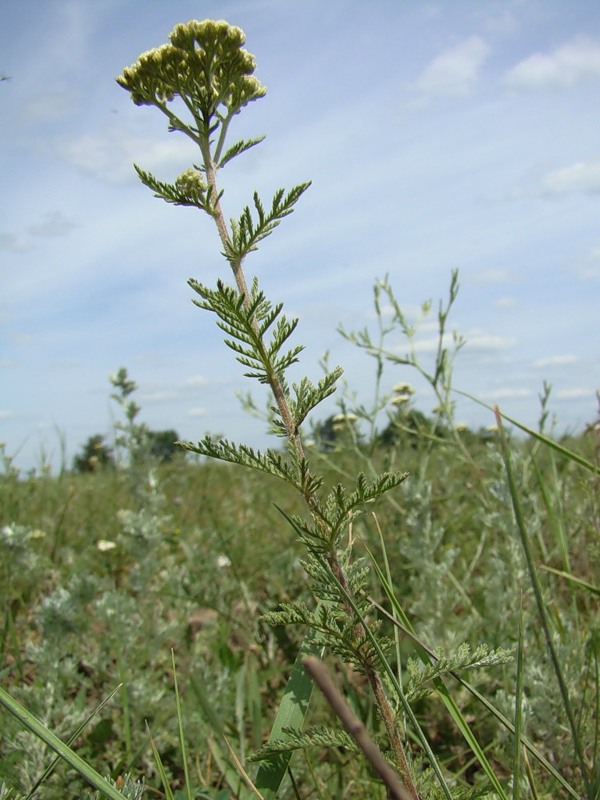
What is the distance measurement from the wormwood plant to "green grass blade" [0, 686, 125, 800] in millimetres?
312

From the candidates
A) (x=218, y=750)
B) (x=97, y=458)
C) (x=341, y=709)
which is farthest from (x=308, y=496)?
(x=97, y=458)

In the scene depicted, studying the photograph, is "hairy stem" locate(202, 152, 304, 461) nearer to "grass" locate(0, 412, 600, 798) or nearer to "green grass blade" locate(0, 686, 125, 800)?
→ "grass" locate(0, 412, 600, 798)

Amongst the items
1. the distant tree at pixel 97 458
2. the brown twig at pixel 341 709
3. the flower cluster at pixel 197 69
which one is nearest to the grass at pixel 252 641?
the brown twig at pixel 341 709

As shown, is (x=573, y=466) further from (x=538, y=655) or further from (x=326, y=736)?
(x=326, y=736)

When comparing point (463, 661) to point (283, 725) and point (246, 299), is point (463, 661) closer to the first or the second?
point (283, 725)

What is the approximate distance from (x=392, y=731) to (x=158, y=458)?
3.93 meters

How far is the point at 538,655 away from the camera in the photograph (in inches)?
104

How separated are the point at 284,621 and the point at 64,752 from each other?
1.38ft

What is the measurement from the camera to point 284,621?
1351mm

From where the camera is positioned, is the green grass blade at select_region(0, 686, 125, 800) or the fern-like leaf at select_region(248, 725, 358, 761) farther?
the fern-like leaf at select_region(248, 725, 358, 761)

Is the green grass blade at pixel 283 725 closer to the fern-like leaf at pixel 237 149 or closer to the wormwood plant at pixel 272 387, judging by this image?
the wormwood plant at pixel 272 387

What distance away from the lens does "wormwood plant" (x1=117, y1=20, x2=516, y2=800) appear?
1.34m

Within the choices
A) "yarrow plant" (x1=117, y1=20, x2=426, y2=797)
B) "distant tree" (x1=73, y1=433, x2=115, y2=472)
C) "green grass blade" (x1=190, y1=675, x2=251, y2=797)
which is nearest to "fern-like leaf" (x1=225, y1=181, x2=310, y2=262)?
"yarrow plant" (x1=117, y1=20, x2=426, y2=797)

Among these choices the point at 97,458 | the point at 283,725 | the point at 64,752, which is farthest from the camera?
the point at 97,458
